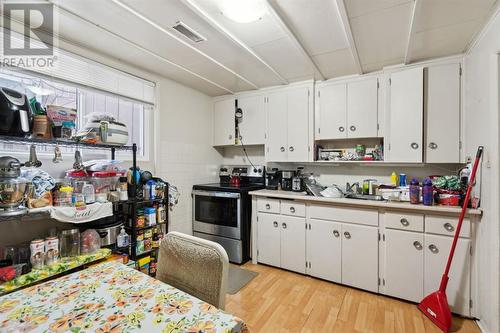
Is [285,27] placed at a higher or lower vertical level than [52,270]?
higher

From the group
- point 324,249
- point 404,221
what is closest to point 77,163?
Answer: point 324,249

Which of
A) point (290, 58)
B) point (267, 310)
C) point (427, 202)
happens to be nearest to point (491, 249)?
point (427, 202)

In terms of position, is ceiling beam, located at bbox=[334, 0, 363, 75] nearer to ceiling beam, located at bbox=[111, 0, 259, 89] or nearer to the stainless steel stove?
ceiling beam, located at bbox=[111, 0, 259, 89]

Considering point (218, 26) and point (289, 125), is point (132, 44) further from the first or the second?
point (289, 125)

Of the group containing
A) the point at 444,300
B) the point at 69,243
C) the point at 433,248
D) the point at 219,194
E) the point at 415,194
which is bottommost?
the point at 444,300

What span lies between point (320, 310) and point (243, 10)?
2386mm

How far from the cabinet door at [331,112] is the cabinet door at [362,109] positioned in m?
0.05

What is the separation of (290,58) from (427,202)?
1.81 m

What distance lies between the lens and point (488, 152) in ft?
5.35

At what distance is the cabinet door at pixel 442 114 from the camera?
2104 millimetres

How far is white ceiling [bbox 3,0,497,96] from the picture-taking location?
149 centimetres

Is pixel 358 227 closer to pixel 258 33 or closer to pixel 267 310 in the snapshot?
pixel 267 310

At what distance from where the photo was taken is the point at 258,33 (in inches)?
70.1

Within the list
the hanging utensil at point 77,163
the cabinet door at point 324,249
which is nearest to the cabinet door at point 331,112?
the cabinet door at point 324,249
